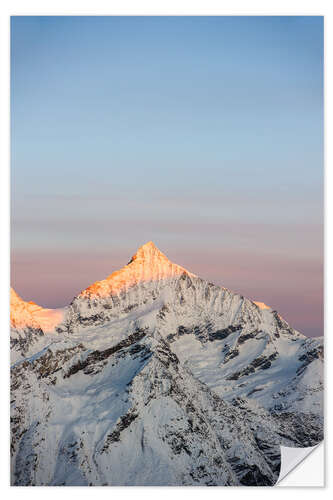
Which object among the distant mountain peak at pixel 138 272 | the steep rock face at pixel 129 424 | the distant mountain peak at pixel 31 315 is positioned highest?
the distant mountain peak at pixel 138 272

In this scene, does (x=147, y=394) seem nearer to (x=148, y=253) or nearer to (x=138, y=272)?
(x=138, y=272)

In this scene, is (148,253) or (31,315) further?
(148,253)

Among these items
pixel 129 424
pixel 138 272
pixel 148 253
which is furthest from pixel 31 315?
pixel 129 424

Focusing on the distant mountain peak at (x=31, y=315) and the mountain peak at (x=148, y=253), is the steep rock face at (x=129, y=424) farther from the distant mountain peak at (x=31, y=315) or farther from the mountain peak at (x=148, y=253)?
the mountain peak at (x=148, y=253)

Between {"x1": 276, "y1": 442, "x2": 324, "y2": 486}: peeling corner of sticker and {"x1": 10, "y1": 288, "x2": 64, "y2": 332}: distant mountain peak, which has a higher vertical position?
{"x1": 10, "y1": 288, "x2": 64, "y2": 332}: distant mountain peak

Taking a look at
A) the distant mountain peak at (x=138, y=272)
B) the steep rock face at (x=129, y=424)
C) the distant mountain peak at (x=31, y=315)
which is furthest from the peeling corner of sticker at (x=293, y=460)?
the distant mountain peak at (x=31, y=315)

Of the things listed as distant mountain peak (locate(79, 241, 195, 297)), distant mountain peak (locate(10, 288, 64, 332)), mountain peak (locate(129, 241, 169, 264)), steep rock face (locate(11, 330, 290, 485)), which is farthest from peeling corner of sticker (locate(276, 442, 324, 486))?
distant mountain peak (locate(10, 288, 64, 332))

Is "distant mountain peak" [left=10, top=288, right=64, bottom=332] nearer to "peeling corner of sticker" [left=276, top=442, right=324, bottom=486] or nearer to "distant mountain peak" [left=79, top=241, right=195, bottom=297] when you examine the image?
"distant mountain peak" [left=79, top=241, right=195, bottom=297]

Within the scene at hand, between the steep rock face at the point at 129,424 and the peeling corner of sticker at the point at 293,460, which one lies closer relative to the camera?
the peeling corner of sticker at the point at 293,460
